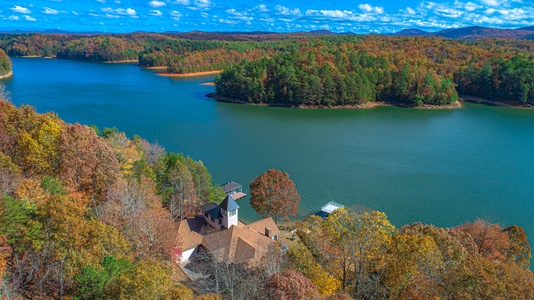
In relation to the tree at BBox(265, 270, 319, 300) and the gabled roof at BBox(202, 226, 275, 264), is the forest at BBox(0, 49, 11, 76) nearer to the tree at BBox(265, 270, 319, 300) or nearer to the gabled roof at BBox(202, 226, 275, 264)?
the gabled roof at BBox(202, 226, 275, 264)

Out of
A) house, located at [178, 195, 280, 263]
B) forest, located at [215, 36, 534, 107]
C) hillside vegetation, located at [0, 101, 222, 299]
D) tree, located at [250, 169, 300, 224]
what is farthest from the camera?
forest, located at [215, 36, 534, 107]

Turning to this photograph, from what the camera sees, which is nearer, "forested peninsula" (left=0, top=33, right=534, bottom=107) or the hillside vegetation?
the hillside vegetation

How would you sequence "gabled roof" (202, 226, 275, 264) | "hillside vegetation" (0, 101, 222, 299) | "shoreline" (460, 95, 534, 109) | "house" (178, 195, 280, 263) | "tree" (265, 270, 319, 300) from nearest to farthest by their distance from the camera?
"tree" (265, 270, 319, 300) → "hillside vegetation" (0, 101, 222, 299) → "gabled roof" (202, 226, 275, 264) → "house" (178, 195, 280, 263) → "shoreline" (460, 95, 534, 109)

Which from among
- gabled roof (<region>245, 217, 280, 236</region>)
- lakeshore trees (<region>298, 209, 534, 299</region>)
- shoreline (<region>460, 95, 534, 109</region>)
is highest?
lakeshore trees (<region>298, 209, 534, 299</region>)

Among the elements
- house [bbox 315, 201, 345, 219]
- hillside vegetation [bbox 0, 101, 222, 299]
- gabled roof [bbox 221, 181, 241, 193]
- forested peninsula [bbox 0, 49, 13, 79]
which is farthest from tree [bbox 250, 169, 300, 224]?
forested peninsula [bbox 0, 49, 13, 79]

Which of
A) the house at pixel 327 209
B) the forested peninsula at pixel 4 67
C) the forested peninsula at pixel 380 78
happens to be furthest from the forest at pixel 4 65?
the house at pixel 327 209

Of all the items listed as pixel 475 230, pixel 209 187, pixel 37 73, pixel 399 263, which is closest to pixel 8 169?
pixel 209 187

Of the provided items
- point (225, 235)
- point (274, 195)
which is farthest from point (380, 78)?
point (225, 235)

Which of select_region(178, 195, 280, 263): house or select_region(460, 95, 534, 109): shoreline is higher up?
select_region(460, 95, 534, 109): shoreline
